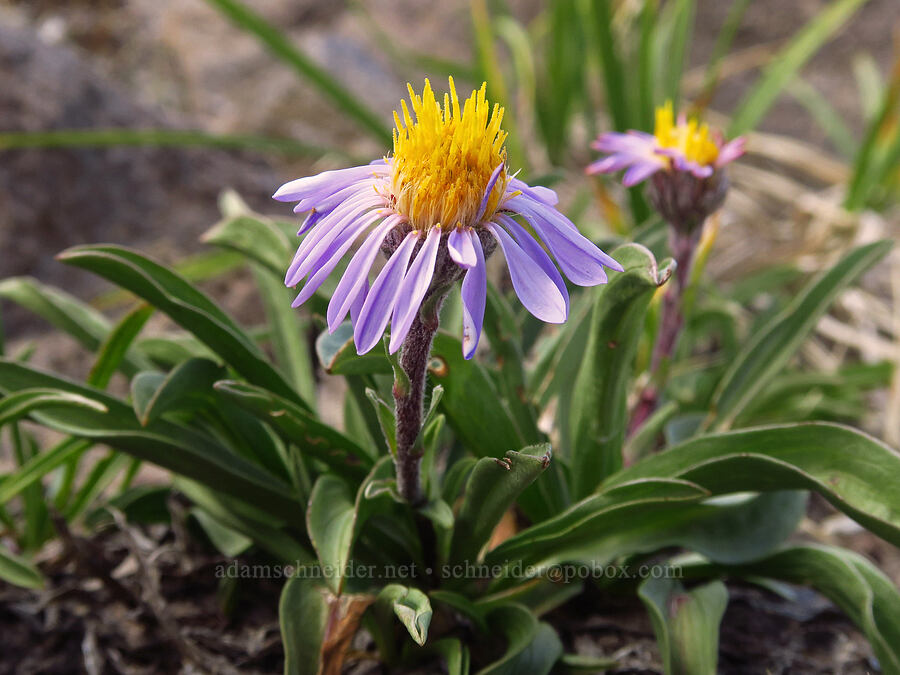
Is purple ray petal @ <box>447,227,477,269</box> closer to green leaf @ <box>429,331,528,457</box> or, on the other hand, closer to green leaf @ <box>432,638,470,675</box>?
green leaf @ <box>429,331,528,457</box>

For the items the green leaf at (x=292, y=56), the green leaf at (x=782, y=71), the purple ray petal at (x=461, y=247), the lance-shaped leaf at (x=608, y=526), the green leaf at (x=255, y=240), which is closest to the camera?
the purple ray petal at (x=461, y=247)

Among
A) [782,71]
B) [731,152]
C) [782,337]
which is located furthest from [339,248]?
[782,71]

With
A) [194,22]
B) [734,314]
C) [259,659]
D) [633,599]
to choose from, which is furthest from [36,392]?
[194,22]

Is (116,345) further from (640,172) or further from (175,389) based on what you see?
(640,172)

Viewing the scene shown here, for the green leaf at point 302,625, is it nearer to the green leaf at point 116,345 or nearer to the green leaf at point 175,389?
the green leaf at point 175,389

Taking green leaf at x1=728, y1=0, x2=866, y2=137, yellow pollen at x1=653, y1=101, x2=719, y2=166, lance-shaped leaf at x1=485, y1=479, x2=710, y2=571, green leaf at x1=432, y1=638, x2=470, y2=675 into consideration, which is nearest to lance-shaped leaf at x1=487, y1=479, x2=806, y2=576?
lance-shaped leaf at x1=485, y1=479, x2=710, y2=571

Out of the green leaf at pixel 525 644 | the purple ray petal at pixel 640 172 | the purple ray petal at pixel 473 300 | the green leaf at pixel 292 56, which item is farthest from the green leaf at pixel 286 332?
the green leaf at pixel 292 56
